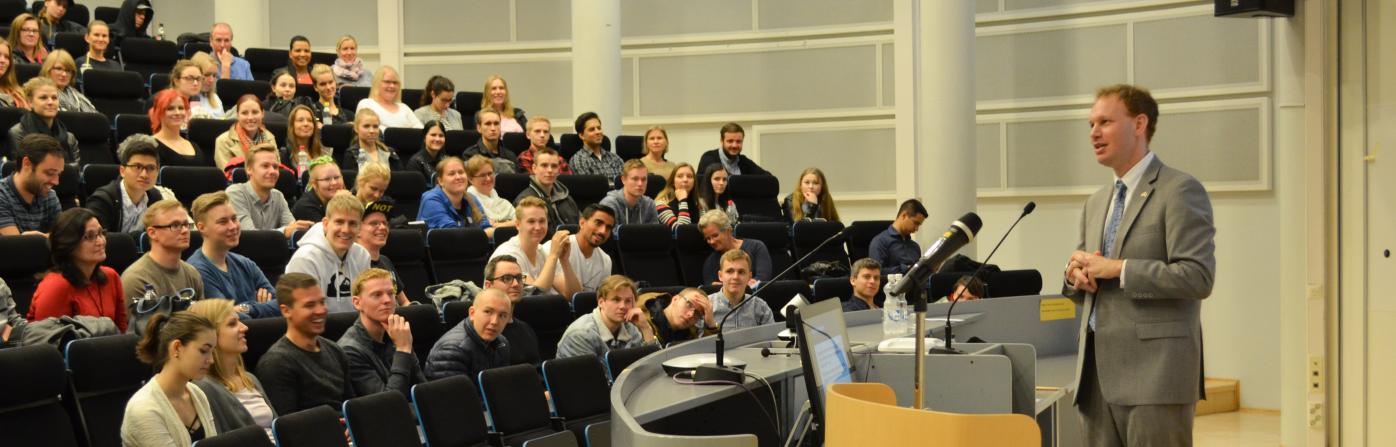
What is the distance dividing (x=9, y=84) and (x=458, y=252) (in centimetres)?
227

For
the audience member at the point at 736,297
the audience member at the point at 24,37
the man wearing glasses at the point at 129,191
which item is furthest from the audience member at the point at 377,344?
the audience member at the point at 24,37

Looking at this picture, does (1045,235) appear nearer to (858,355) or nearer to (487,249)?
(487,249)

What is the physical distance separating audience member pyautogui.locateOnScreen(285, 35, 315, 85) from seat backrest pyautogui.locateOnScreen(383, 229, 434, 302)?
2.83 meters

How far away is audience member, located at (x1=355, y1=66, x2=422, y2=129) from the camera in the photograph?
7.72m

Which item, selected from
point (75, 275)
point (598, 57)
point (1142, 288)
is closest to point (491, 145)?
point (598, 57)

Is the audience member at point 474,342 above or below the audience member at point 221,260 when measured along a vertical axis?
below

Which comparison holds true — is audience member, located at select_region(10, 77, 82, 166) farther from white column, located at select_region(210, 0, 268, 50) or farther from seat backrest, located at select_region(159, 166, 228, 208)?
white column, located at select_region(210, 0, 268, 50)

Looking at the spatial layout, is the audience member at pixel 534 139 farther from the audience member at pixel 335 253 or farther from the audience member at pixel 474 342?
the audience member at pixel 474 342

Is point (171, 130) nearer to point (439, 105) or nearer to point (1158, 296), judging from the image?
point (439, 105)

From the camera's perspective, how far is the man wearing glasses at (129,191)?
5.07 metres

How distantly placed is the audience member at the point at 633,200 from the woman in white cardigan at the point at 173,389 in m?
3.53

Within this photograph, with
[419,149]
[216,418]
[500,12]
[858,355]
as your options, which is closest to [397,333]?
[216,418]

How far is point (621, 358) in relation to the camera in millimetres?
4352

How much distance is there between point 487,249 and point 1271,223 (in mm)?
4626
